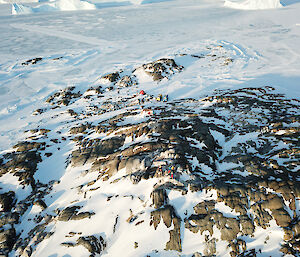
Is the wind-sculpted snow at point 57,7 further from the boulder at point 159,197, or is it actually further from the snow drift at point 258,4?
the boulder at point 159,197

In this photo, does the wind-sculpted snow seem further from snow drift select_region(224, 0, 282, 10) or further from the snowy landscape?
the snowy landscape

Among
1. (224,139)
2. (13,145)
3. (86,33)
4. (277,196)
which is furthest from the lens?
(86,33)

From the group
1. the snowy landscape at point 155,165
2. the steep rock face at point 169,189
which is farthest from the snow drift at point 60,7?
the steep rock face at point 169,189

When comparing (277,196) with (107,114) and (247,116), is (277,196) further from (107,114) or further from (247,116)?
(107,114)

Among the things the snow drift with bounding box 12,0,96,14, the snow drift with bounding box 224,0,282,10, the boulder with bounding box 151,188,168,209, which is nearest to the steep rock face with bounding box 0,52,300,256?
the boulder with bounding box 151,188,168,209

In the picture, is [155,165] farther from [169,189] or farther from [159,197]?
[159,197]

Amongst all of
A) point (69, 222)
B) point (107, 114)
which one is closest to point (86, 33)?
point (107, 114)
